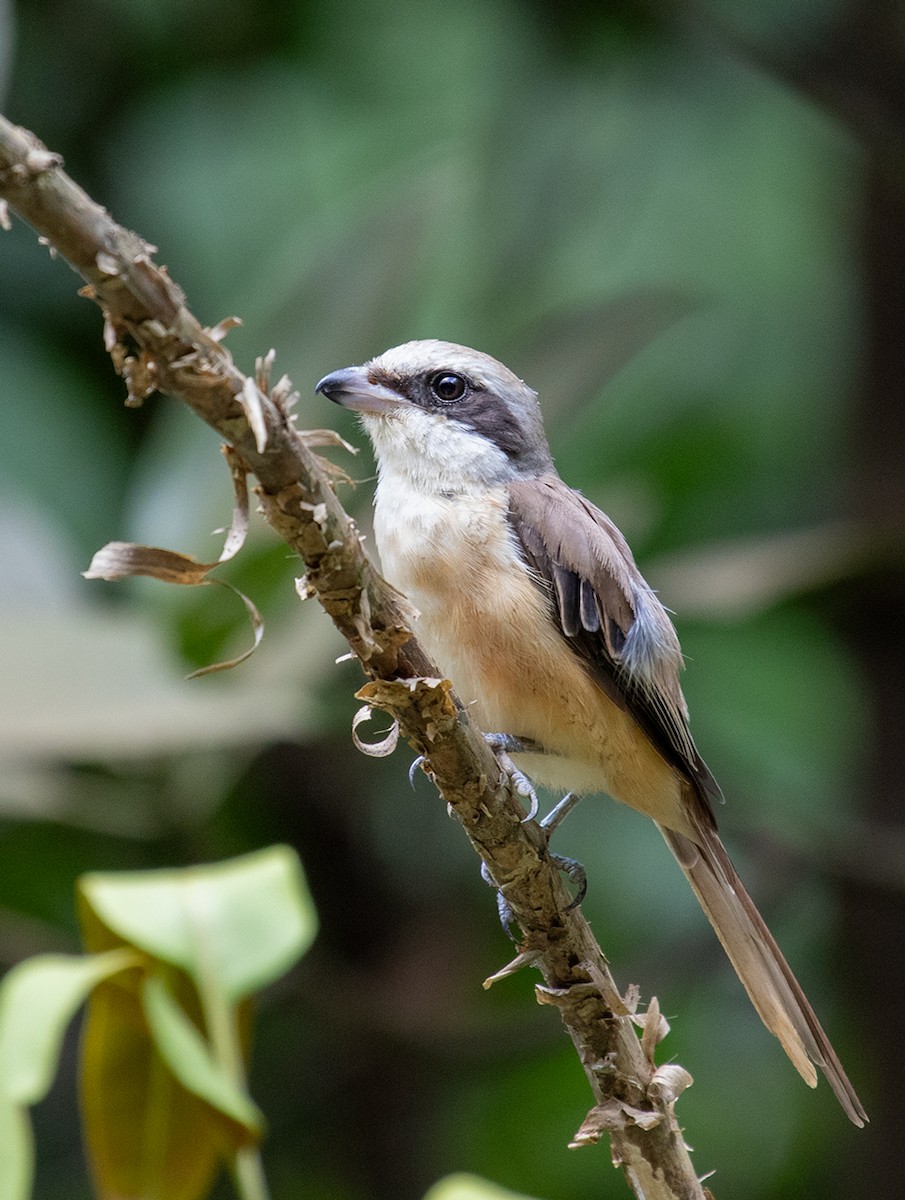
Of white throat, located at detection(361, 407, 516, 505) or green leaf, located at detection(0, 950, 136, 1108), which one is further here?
white throat, located at detection(361, 407, 516, 505)

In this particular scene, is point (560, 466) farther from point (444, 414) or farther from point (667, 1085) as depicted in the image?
point (667, 1085)

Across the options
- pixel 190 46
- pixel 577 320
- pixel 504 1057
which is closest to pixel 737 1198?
pixel 504 1057

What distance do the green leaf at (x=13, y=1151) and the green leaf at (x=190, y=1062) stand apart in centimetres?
22

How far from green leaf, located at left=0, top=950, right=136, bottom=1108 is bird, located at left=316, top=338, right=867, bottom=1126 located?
2.34 ft

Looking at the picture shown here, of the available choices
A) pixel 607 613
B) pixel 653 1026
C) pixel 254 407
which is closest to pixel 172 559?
pixel 254 407

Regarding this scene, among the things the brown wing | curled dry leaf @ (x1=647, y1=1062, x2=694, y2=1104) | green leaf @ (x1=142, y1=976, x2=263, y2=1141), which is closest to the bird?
the brown wing

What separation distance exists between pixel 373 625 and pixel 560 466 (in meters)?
3.21

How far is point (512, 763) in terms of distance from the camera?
2.27 meters

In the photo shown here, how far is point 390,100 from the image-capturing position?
5148 millimetres

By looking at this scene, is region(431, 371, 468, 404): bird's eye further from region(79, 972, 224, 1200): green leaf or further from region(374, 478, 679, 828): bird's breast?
region(79, 972, 224, 1200): green leaf

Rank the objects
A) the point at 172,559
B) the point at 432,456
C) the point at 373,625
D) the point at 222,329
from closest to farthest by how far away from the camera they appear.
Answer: the point at 222,329 < the point at 172,559 < the point at 373,625 < the point at 432,456

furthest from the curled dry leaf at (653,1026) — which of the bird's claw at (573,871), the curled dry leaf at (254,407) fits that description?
the curled dry leaf at (254,407)

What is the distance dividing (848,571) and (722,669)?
3.04 feet

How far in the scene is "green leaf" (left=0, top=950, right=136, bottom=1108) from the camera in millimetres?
1896
